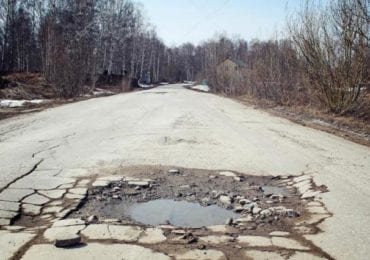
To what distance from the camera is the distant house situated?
38.0m

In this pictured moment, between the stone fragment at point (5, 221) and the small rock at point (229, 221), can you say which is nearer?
the stone fragment at point (5, 221)

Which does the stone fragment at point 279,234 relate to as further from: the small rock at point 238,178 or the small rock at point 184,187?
the small rock at point 238,178

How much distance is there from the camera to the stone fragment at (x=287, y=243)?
427 cm

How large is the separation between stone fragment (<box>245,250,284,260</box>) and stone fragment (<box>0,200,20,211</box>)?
2670 mm

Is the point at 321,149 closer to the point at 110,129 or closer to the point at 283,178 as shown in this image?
the point at 283,178

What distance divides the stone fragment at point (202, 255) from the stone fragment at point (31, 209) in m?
1.95

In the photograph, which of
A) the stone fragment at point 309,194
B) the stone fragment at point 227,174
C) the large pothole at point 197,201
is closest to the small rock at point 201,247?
the large pothole at point 197,201

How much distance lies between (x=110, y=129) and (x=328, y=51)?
30.7 ft

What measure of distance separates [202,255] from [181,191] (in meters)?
2.36

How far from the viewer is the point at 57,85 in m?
27.5

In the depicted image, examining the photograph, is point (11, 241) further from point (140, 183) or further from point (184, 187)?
point (184, 187)

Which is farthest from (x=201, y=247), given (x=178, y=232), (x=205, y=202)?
(x=205, y=202)

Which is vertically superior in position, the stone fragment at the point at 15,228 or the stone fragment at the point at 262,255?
the stone fragment at the point at 262,255

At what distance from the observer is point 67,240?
164 inches
